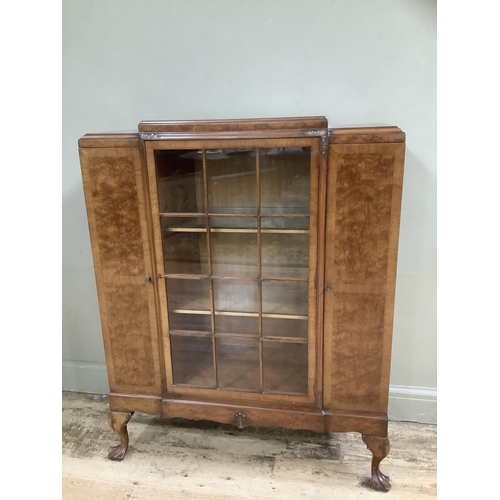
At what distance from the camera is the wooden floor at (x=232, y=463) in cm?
149

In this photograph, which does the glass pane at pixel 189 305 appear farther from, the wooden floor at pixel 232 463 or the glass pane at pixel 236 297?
the wooden floor at pixel 232 463

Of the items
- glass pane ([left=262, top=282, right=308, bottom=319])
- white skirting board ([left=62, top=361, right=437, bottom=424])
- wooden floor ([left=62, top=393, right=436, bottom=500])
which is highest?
glass pane ([left=262, top=282, right=308, bottom=319])

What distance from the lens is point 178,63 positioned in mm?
1662

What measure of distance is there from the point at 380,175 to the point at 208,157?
0.54 meters

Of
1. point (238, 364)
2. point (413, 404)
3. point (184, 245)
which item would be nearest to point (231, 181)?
point (184, 245)

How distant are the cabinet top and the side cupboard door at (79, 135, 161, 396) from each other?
10 cm

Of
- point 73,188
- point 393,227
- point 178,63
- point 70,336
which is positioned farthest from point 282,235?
point 70,336

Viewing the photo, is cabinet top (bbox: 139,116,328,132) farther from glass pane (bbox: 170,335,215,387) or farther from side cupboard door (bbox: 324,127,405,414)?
glass pane (bbox: 170,335,215,387)

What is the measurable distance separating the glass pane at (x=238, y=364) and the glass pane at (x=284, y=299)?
0.15 meters

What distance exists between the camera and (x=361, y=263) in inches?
52.3

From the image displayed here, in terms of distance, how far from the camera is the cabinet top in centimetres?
126

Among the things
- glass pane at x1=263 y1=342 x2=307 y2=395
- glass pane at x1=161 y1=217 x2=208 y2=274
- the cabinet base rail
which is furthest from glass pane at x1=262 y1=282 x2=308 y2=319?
the cabinet base rail

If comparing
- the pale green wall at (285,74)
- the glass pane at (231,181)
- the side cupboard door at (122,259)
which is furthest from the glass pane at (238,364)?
the pale green wall at (285,74)
